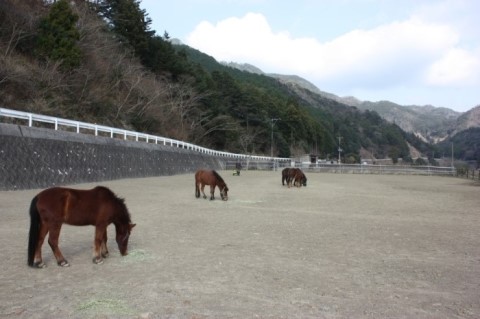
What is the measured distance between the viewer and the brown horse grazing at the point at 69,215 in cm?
470

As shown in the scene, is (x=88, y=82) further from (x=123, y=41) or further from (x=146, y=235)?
(x=146, y=235)

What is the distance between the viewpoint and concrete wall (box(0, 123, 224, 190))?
40.0 feet

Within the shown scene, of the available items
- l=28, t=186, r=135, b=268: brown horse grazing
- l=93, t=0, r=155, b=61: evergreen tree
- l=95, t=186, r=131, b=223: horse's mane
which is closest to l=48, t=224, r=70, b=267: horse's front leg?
l=28, t=186, r=135, b=268: brown horse grazing

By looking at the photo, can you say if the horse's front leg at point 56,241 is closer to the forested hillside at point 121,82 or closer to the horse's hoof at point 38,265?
the horse's hoof at point 38,265

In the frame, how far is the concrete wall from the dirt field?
3791mm

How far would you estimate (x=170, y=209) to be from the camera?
34.0 feet

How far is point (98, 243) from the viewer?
5098 millimetres

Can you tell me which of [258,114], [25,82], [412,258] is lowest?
[412,258]

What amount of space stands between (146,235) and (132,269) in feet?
6.88

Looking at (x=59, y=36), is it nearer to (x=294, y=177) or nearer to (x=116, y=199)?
(x=294, y=177)

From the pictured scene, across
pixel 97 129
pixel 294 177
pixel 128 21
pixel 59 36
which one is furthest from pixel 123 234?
pixel 128 21

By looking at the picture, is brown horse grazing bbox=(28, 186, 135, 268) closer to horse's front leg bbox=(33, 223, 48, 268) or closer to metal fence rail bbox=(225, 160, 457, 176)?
horse's front leg bbox=(33, 223, 48, 268)

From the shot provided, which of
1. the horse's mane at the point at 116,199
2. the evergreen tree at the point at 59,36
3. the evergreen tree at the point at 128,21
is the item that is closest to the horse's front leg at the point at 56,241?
the horse's mane at the point at 116,199

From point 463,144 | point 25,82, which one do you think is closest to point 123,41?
point 25,82
